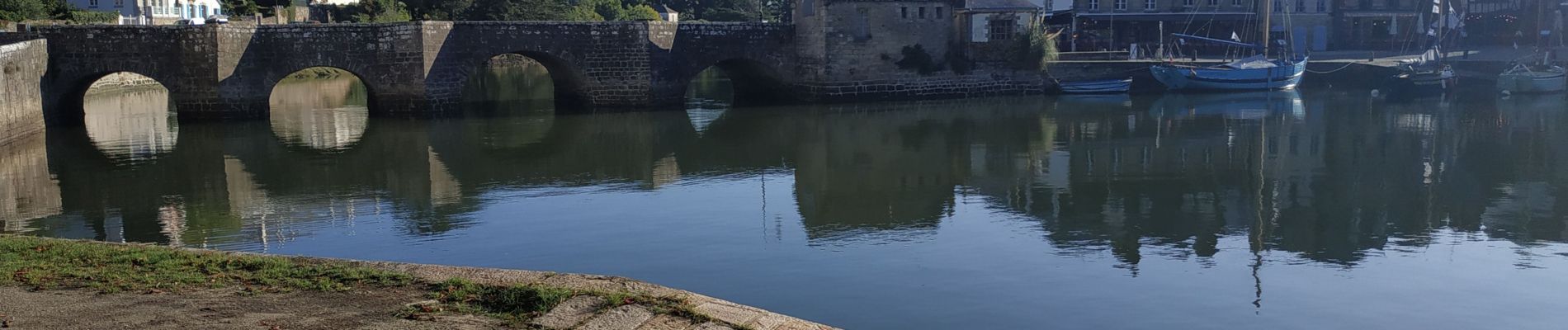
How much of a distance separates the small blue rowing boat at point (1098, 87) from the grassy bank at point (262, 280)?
1218 inches

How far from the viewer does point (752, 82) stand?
130 feet

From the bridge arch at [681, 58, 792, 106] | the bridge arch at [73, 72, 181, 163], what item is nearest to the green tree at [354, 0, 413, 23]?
the bridge arch at [73, 72, 181, 163]

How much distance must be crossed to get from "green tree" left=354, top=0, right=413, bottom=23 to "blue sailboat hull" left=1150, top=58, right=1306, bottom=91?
85.7 ft

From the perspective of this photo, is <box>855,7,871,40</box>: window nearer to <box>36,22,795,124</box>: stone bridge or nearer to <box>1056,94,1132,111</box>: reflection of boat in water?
<box>36,22,795,124</box>: stone bridge

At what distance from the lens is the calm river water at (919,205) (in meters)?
12.4

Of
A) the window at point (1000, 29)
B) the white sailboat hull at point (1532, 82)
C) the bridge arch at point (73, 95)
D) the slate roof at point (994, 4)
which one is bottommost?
the white sailboat hull at point (1532, 82)

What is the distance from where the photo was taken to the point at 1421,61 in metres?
43.4

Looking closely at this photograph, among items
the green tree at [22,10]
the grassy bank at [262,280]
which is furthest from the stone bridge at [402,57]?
the grassy bank at [262,280]

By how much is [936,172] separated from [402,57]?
49.8ft

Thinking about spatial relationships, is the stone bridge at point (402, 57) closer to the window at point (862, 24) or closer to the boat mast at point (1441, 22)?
the window at point (862, 24)

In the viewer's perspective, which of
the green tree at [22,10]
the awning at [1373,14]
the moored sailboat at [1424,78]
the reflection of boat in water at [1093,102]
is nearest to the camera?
the reflection of boat in water at [1093,102]

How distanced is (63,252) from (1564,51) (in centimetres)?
4696

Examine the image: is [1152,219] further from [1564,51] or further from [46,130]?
[1564,51]

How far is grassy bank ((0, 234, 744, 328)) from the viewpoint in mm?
8875
